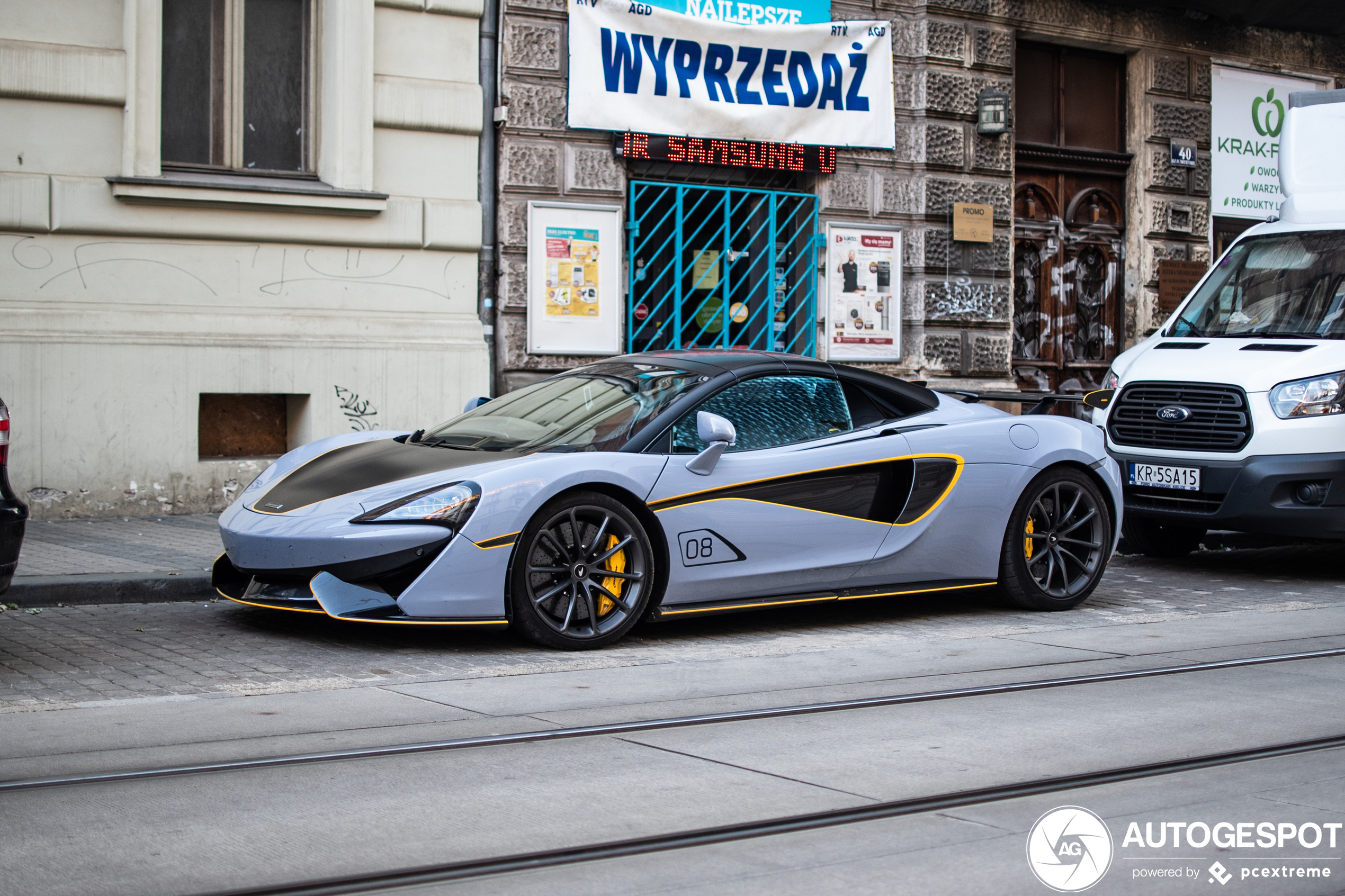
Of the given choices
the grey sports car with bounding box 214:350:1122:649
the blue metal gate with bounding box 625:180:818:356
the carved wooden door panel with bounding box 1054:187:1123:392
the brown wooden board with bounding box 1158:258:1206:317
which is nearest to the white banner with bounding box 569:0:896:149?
the blue metal gate with bounding box 625:180:818:356

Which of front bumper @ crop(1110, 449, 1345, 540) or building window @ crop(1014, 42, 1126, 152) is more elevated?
building window @ crop(1014, 42, 1126, 152)

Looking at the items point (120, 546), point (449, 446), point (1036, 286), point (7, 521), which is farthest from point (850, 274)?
point (7, 521)

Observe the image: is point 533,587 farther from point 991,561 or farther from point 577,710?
point 991,561

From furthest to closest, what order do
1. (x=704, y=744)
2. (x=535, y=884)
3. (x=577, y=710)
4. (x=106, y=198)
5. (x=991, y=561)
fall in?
(x=106, y=198) < (x=991, y=561) < (x=577, y=710) < (x=704, y=744) < (x=535, y=884)

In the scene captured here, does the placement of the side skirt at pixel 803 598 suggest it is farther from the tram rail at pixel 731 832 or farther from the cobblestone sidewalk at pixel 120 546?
the cobblestone sidewalk at pixel 120 546

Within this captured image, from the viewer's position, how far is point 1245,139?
16859 millimetres

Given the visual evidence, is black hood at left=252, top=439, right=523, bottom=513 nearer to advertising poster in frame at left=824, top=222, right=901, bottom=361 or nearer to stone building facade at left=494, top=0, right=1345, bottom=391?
stone building facade at left=494, top=0, right=1345, bottom=391

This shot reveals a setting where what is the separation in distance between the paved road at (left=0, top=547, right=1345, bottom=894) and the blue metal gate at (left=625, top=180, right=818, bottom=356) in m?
6.32

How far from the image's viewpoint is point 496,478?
6273 mm

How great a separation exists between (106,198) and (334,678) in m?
6.43

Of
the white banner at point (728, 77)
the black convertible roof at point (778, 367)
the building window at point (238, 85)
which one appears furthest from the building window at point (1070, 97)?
the black convertible roof at point (778, 367)

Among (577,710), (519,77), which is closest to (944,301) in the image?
(519,77)

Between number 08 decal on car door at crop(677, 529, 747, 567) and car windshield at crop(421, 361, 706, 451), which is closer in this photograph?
number 08 decal on car door at crop(677, 529, 747, 567)

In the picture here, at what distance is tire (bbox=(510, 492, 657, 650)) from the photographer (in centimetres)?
631
